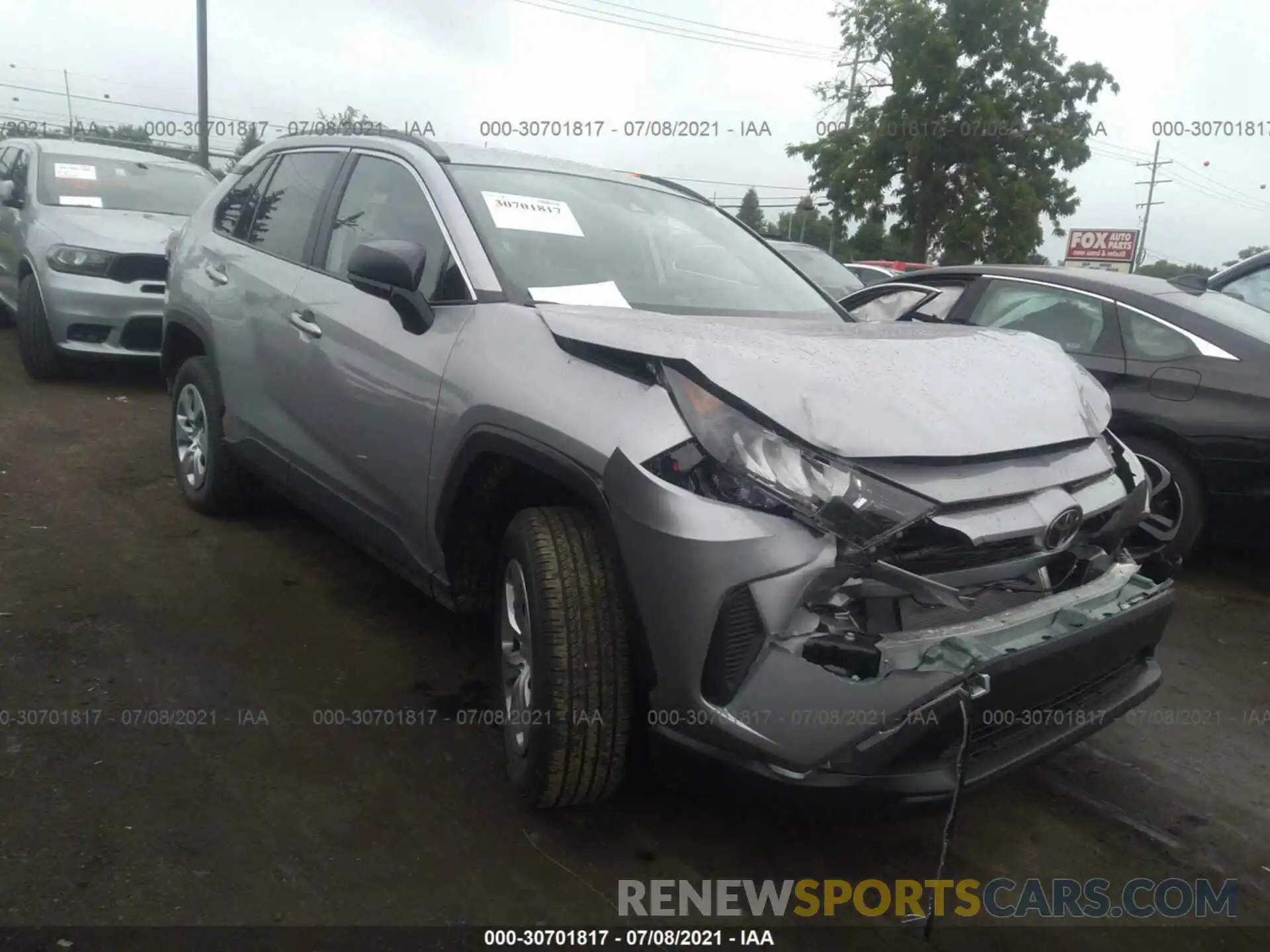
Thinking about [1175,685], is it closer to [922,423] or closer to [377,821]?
[922,423]

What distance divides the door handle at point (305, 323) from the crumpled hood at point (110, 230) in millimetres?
4308

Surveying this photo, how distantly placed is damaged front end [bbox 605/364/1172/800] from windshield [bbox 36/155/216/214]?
23.6 feet

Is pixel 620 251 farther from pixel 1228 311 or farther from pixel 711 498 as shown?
pixel 1228 311

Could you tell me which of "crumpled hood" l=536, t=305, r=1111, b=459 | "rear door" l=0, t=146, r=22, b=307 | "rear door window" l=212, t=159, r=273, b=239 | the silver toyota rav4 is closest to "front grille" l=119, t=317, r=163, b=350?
"rear door" l=0, t=146, r=22, b=307

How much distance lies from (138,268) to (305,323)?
444 cm

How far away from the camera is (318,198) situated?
13.1 ft

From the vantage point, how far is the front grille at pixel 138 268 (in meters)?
7.21

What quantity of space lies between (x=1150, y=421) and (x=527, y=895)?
3.74 metres

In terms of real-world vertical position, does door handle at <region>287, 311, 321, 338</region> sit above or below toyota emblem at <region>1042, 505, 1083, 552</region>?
above

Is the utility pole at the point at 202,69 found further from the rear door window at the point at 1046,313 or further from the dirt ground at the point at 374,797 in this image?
the rear door window at the point at 1046,313

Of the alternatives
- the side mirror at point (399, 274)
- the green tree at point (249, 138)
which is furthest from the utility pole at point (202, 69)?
the side mirror at point (399, 274)

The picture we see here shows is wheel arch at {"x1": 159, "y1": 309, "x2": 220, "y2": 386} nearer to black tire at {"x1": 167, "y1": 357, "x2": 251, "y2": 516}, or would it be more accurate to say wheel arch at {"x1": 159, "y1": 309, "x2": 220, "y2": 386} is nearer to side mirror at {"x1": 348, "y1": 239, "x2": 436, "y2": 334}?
black tire at {"x1": 167, "y1": 357, "x2": 251, "y2": 516}

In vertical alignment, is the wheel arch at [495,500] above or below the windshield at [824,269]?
below

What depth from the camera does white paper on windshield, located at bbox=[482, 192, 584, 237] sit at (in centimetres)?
321
